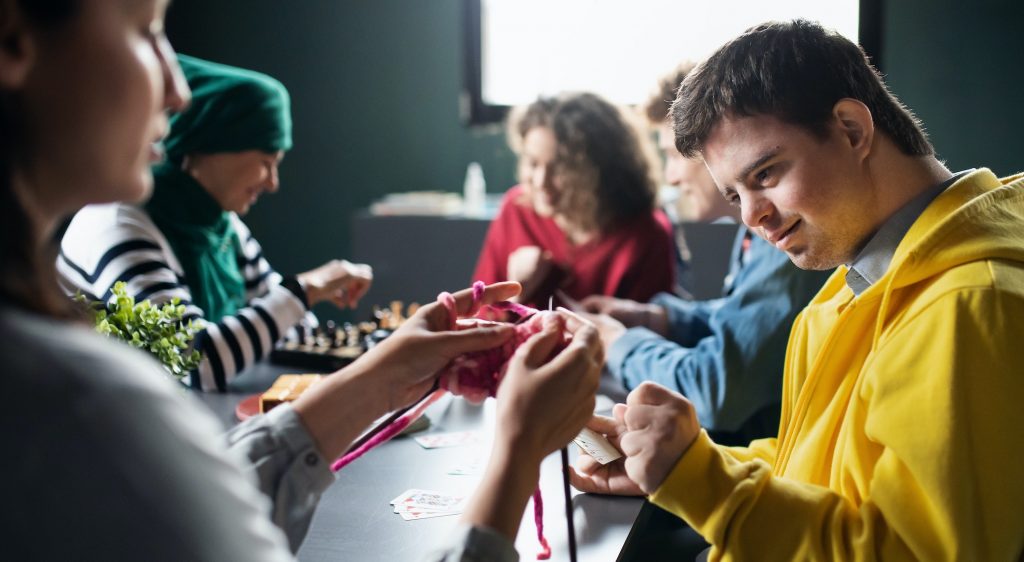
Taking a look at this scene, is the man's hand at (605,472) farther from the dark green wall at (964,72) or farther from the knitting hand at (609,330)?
the dark green wall at (964,72)

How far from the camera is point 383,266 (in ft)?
12.8

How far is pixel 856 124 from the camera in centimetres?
118

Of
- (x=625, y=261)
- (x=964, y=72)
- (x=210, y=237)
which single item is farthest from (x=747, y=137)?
(x=964, y=72)

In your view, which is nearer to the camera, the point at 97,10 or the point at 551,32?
the point at 97,10

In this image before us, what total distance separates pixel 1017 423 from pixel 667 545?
0.70 meters

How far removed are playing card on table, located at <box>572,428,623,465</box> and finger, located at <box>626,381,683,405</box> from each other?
0.17 m

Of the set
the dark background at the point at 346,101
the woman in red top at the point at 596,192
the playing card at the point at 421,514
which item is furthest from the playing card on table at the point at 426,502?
the dark background at the point at 346,101

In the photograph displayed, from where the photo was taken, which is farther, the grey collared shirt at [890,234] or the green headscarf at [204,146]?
the green headscarf at [204,146]

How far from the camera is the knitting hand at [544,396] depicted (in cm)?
84

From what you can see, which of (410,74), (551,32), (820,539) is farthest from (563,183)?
(820,539)

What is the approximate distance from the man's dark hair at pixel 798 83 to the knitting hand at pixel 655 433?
406mm

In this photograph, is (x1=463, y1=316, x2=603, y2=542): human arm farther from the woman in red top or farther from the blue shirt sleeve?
the woman in red top

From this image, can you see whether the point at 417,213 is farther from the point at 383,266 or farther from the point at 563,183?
the point at 563,183

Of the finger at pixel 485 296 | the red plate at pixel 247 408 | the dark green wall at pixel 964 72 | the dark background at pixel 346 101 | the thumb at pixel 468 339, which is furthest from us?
the dark background at pixel 346 101
